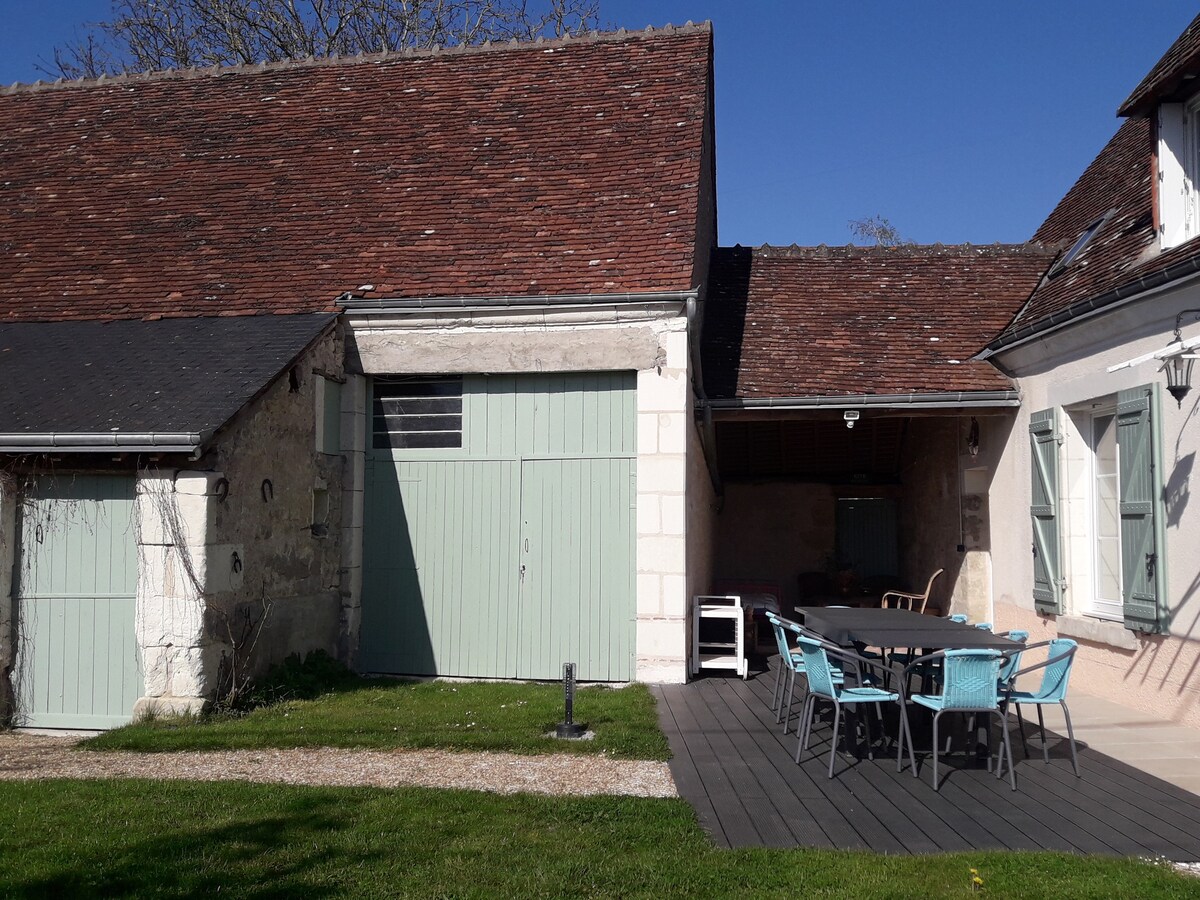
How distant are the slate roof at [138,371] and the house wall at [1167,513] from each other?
20.9ft

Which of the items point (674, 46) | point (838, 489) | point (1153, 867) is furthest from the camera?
point (838, 489)

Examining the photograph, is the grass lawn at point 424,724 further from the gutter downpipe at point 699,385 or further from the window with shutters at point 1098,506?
the window with shutters at point 1098,506

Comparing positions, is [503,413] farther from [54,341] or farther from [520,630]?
[54,341]

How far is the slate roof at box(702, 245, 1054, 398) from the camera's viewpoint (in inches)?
393

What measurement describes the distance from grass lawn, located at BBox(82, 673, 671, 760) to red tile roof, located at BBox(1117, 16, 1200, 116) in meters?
6.10

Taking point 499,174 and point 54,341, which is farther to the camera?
point 499,174

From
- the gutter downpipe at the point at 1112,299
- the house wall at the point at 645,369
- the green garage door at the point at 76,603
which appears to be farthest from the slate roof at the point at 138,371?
the gutter downpipe at the point at 1112,299

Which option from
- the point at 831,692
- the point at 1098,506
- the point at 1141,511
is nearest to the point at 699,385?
the point at 1098,506

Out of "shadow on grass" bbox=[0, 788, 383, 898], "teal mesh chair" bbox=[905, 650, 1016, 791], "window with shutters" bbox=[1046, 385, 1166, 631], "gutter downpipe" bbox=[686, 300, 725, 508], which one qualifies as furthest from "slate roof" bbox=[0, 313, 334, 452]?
"window with shutters" bbox=[1046, 385, 1166, 631]

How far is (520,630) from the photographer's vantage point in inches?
347

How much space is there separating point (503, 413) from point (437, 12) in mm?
14126

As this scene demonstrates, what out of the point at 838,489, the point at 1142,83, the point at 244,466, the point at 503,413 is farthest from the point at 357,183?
the point at 838,489

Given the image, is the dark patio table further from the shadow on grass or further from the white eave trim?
the shadow on grass

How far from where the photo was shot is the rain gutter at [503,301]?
8367 mm
